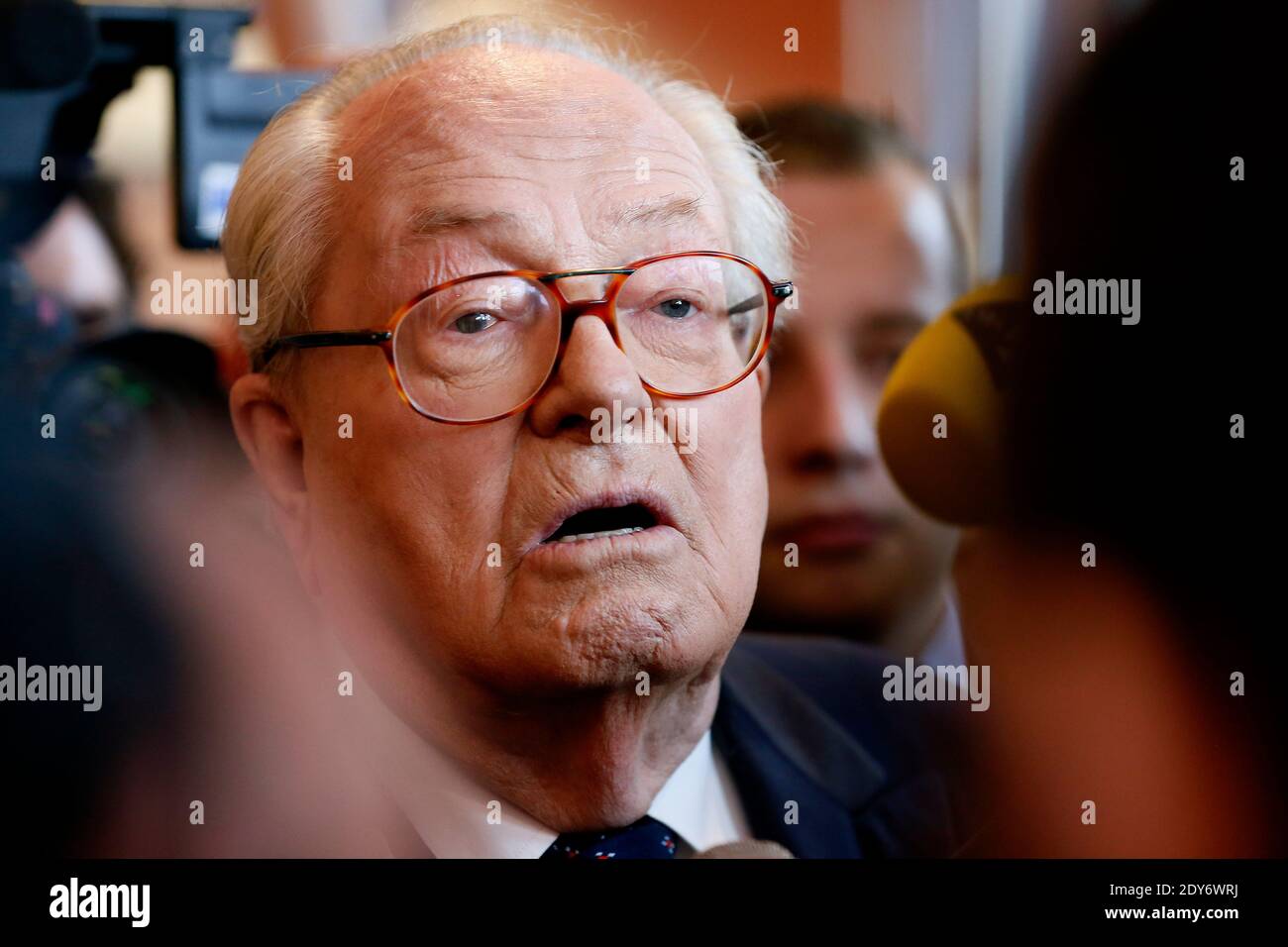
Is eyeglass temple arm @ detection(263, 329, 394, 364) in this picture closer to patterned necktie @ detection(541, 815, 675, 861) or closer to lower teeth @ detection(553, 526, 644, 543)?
lower teeth @ detection(553, 526, 644, 543)

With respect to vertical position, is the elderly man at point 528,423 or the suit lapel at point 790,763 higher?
the elderly man at point 528,423

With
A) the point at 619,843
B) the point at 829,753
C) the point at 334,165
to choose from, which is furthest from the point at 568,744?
the point at 334,165

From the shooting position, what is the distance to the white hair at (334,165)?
153 centimetres

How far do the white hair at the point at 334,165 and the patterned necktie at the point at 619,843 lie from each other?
671 millimetres

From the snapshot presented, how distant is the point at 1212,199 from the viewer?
1.74 meters

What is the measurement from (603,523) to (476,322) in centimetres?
26

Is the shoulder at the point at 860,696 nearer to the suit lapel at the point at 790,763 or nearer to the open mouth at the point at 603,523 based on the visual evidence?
the suit lapel at the point at 790,763

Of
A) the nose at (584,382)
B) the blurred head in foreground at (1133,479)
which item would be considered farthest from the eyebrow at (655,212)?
the blurred head in foreground at (1133,479)

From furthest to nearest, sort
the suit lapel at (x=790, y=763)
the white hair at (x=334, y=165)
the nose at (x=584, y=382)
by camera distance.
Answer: the suit lapel at (x=790, y=763)
the white hair at (x=334, y=165)
the nose at (x=584, y=382)

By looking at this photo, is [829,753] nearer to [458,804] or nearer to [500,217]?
[458,804]

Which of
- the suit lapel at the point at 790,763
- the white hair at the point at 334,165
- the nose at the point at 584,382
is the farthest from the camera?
the suit lapel at the point at 790,763

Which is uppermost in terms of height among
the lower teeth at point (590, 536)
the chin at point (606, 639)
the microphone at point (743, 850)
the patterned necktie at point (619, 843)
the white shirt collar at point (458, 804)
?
the lower teeth at point (590, 536)

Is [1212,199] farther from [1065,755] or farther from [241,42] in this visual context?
[241,42]

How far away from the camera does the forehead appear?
1.44m
